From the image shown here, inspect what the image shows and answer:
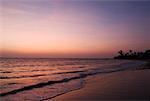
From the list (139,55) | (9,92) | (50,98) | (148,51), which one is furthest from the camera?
(139,55)

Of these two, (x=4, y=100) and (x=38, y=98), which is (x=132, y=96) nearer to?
(x=38, y=98)

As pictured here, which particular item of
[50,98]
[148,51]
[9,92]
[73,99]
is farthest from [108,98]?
[148,51]

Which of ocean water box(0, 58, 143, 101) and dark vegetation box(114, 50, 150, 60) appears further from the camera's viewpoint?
dark vegetation box(114, 50, 150, 60)

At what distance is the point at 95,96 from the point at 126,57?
17323 centimetres

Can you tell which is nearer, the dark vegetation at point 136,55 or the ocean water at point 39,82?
the ocean water at point 39,82

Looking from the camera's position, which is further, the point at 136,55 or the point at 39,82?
the point at 136,55

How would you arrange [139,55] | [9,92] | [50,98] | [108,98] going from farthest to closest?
1. [139,55]
2. [9,92]
3. [50,98]
4. [108,98]

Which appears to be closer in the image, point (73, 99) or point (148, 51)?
point (73, 99)

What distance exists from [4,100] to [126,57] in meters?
175

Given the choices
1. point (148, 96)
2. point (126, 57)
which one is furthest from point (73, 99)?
point (126, 57)

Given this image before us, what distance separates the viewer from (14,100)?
10750mm

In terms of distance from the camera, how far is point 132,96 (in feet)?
35.5

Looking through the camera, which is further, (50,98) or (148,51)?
(148,51)

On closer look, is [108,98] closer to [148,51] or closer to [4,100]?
[4,100]
